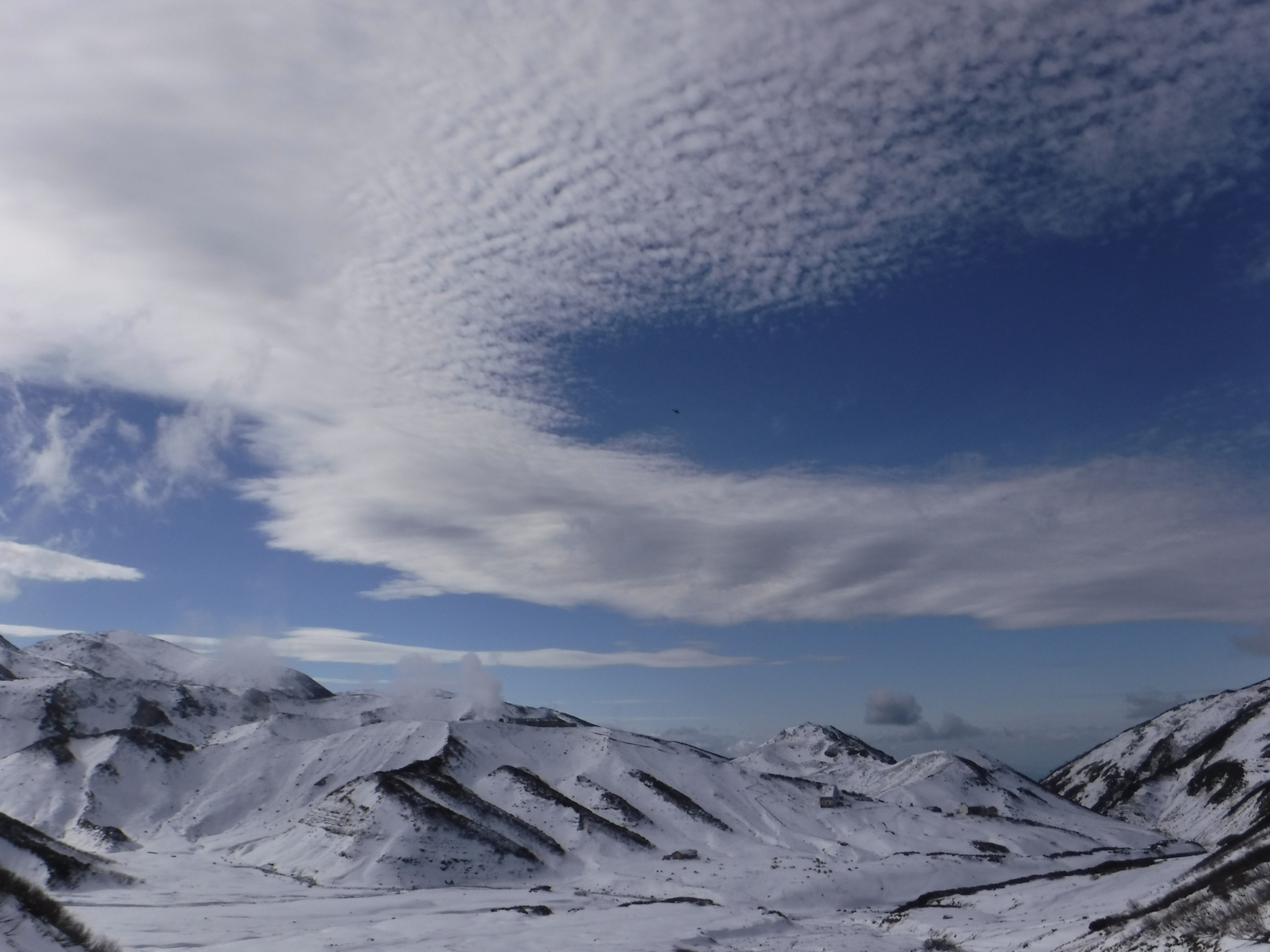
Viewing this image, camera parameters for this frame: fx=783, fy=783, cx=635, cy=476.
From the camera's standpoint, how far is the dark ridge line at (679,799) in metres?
108

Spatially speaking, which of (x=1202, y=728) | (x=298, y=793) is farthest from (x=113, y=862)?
(x=1202, y=728)

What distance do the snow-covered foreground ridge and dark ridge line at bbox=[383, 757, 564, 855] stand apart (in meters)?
0.35

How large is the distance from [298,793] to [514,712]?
88.2 m

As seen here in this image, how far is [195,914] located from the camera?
174 feet

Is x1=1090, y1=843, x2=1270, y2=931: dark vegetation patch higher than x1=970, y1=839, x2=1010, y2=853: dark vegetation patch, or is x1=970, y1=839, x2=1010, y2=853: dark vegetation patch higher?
x1=1090, y1=843, x2=1270, y2=931: dark vegetation patch

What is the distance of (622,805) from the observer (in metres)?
108

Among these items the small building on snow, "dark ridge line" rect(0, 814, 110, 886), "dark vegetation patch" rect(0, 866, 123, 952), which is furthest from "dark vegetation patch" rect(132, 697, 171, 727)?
"dark vegetation patch" rect(0, 866, 123, 952)

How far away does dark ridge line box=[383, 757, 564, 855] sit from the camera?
92169 millimetres

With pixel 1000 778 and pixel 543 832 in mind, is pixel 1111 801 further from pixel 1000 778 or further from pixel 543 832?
pixel 543 832

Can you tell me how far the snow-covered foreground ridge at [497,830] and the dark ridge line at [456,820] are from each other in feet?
1.16

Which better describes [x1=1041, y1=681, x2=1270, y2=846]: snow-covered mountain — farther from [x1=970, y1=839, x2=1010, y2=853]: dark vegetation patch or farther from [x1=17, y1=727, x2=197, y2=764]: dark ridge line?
[x1=17, y1=727, x2=197, y2=764]: dark ridge line

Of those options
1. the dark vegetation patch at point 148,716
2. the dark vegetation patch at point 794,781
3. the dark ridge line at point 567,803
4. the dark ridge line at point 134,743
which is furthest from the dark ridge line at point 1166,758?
the dark vegetation patch at point 148,716

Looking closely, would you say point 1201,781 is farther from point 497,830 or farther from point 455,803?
point 455,803

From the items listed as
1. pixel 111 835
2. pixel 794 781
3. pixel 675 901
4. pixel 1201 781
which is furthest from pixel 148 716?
pixel 1201 781
